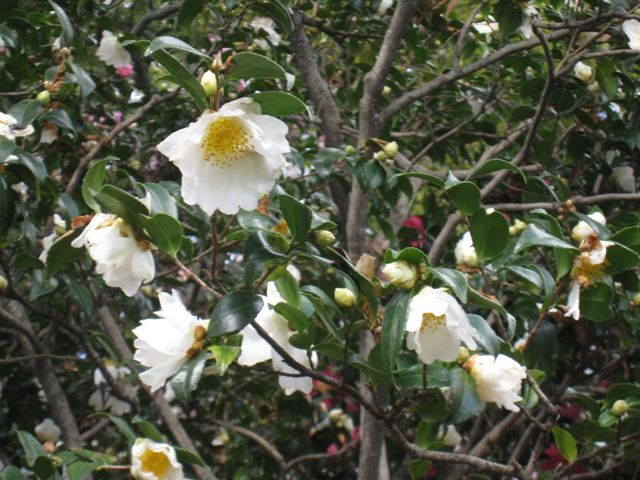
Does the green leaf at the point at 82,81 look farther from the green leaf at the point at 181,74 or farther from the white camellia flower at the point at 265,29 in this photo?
the green leaf at the point at 181,74

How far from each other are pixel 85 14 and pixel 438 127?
3.56 ft

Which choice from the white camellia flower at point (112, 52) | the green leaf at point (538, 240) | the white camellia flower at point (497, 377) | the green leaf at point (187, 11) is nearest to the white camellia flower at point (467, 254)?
the green leaf at point (538, 240)

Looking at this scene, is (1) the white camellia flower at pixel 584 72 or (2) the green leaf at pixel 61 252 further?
(1) the white camellia flower at pixel 584 72

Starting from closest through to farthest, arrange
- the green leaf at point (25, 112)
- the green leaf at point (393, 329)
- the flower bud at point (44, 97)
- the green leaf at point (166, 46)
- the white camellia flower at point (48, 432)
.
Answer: the green leaf at point (166, 46) < the green leaf at point (393, 329) < the green leaf at point (25, 112) < the flower bud at point (44, 97) < the white camellia flower at point (48, 432)

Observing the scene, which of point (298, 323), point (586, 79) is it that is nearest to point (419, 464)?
point (298, 323)

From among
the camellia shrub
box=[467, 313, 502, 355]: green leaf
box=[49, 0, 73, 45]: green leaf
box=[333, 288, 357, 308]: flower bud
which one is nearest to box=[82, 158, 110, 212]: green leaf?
the camellia shrub

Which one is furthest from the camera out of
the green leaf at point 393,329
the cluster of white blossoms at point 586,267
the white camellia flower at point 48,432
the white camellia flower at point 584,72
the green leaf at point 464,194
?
the white camellia flower at point 48,432

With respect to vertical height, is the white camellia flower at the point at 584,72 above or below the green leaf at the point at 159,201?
below

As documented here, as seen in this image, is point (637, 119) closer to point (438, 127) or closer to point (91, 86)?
point (438, 127)

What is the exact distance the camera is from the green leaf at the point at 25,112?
1691mm

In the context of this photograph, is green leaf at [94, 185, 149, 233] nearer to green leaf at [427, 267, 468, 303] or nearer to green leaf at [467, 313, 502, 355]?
green leaf at [427, 267, 468, 303]

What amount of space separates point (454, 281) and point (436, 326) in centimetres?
9

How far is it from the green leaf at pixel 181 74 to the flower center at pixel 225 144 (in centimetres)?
6

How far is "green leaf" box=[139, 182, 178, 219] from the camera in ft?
3.56
